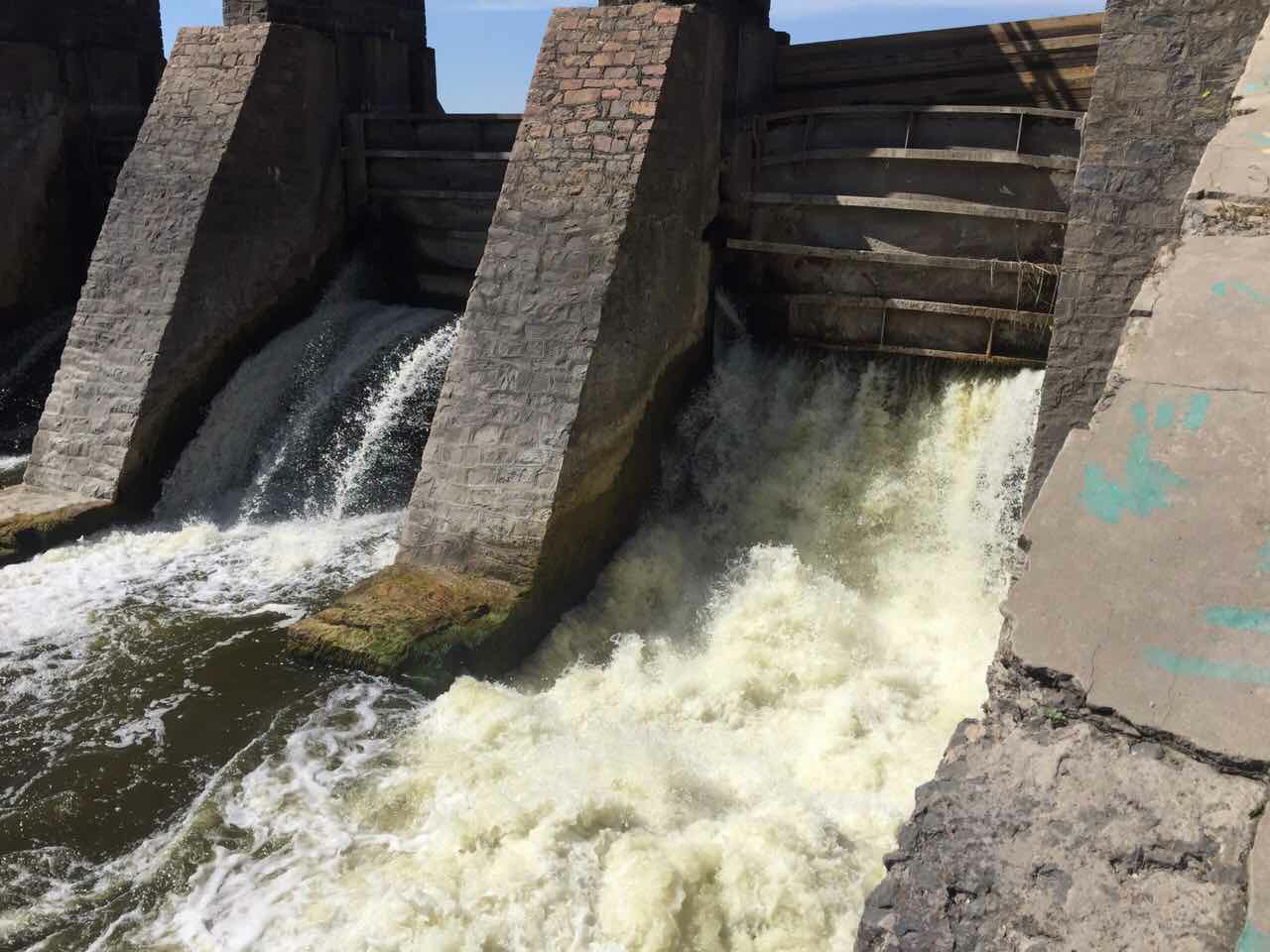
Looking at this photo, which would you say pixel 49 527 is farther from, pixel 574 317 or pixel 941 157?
pixel 941 157

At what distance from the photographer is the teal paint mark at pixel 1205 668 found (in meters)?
1.69

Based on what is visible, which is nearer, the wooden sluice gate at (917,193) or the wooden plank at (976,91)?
the wooden sluice gate at (917,193)

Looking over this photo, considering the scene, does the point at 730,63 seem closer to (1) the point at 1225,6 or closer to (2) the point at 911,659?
(1) the point at 1225,6

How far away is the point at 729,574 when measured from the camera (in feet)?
16.8

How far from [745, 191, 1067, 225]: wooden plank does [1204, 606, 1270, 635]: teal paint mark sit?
150 inches

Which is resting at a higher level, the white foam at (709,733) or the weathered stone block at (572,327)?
the weathered stone block at (572,327)

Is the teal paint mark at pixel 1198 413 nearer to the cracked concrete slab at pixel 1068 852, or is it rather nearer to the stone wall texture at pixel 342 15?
the cracked concrete slab at pixel 1068 852

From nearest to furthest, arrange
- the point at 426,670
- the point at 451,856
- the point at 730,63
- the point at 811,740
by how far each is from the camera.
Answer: the point at 451,856 → the point at 811,740 → the point at 426,670 → the point at 730,63

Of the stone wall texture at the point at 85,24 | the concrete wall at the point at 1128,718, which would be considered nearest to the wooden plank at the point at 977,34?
the concrete wall at the point at 1128,718

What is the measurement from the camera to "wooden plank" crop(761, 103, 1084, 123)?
511cm

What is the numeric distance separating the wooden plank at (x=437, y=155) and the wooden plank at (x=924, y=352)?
2398 millimetres

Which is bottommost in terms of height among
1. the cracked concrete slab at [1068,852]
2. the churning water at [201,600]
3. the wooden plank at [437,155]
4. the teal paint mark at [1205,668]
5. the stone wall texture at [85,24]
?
the churning water at [201,600]

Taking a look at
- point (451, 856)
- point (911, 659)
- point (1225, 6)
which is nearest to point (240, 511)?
point (451, 856)

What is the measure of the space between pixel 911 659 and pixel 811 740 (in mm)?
859
